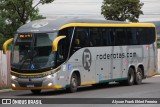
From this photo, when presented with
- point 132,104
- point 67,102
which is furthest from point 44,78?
point 132,104

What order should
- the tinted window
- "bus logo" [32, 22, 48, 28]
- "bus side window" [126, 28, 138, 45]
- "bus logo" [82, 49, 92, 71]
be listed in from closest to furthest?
"bus logo" [32, 22, 48, 28]
"bus logo" [82, 49, 92, 71]
"bus side window" [126, 28, 138, 45]
the tinted window

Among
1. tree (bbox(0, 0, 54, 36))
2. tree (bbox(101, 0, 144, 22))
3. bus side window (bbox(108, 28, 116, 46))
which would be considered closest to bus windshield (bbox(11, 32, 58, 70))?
bus side window (bbox(108, 28, 116, 46))

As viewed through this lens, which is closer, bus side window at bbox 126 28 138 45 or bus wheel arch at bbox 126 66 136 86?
bus side window at bbox 126 28 138 45

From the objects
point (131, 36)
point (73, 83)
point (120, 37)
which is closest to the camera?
point (73, 83)

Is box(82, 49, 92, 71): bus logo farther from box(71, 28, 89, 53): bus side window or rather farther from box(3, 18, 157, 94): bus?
box(71, 28, 89, 53): bus side window

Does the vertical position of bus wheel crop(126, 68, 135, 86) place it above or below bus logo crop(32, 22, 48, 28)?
below

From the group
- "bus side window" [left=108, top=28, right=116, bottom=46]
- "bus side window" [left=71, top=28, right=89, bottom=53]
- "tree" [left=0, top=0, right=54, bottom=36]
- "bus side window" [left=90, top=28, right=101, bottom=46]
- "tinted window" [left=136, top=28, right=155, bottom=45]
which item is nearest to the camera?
"bus side window" [left=71, top=28, right=89, bottom=53]

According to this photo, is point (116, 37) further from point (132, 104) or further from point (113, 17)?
point (113, 17)

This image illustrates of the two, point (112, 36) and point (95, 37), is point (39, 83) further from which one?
point (112, 36)

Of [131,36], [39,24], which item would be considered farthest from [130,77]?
[39,24]

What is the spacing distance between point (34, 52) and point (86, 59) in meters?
3.24

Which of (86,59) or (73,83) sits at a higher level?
(86,59)

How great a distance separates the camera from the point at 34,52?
24141mm

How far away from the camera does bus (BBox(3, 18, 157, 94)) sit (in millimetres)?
24000
